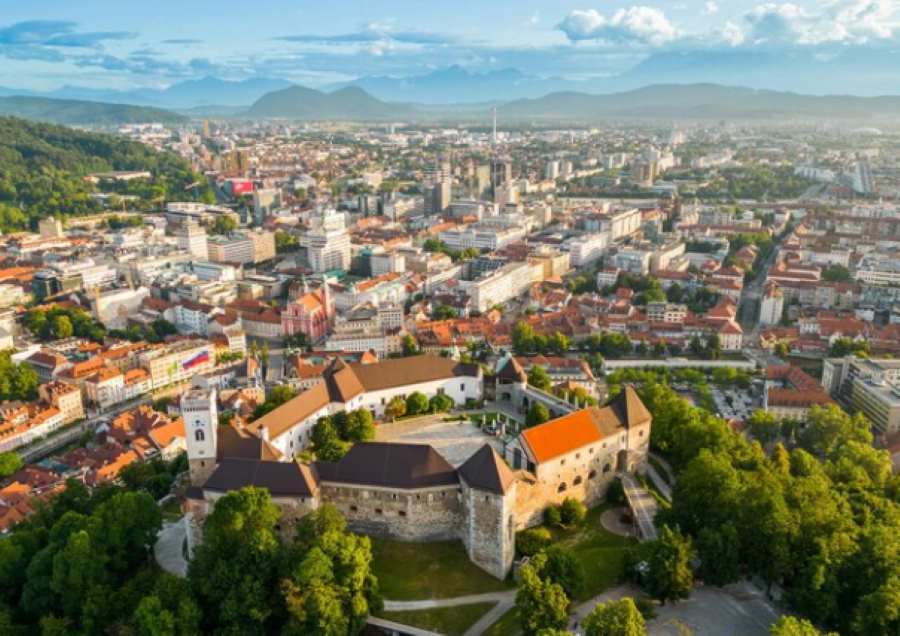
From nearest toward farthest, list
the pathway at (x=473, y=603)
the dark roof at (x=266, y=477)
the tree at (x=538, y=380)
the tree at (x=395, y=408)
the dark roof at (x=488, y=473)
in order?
the pathway at (x=473, y=603) → the dark roof at (x=488, y=473) → the dark roof at (x=266, y=477) → the tree at (x=395, y=408) → the tree at (x=538, y=380)

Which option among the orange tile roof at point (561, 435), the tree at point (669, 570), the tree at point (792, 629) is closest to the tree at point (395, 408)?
the orange tile roof at point (561, 435)

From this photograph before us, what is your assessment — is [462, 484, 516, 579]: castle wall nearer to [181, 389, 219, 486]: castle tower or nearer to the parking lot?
the parking lot

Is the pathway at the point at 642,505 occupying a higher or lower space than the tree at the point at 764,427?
higher

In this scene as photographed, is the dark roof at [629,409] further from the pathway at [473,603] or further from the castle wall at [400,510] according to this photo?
the pathway at [473,603]

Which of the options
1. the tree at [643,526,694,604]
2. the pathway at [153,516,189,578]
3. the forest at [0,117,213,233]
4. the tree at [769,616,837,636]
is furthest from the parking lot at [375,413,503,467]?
the forest at [0,117,213,233]

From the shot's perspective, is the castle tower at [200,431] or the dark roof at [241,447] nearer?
the castle tower at [200,431]

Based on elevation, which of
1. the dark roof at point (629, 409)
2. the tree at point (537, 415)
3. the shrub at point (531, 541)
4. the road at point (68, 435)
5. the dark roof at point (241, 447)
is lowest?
the road at point (68, 435)
